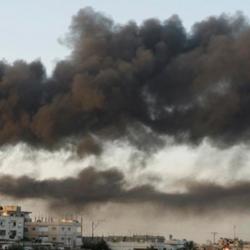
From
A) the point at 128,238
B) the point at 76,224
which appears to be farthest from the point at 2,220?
the point at 128,238

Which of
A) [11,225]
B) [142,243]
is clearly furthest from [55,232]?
[142,243]

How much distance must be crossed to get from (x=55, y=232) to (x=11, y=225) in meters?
9.39

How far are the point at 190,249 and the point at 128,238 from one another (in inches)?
555

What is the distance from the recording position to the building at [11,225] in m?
103

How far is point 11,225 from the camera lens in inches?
4114

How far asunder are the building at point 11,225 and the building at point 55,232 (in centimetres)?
202

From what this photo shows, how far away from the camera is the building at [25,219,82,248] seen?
108375 mm

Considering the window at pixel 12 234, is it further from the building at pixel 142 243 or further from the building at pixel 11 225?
the building at pixel 142 243

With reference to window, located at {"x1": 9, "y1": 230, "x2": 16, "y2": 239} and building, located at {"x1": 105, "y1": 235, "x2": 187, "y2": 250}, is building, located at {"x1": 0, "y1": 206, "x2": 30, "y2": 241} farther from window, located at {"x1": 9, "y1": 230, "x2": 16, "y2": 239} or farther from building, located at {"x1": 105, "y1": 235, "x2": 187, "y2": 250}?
building, located at {"x1": 105, "y1": 235, "x2": 187, "y2": 250}

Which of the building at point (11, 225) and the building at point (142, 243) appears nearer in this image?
the building at point (11, 225)

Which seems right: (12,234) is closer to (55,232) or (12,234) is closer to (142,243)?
(55,232)

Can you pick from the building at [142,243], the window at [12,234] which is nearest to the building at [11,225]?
the window at [12,234]

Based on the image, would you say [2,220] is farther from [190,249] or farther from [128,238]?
[190,249]

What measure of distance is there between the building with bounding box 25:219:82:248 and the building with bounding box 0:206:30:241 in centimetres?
202
